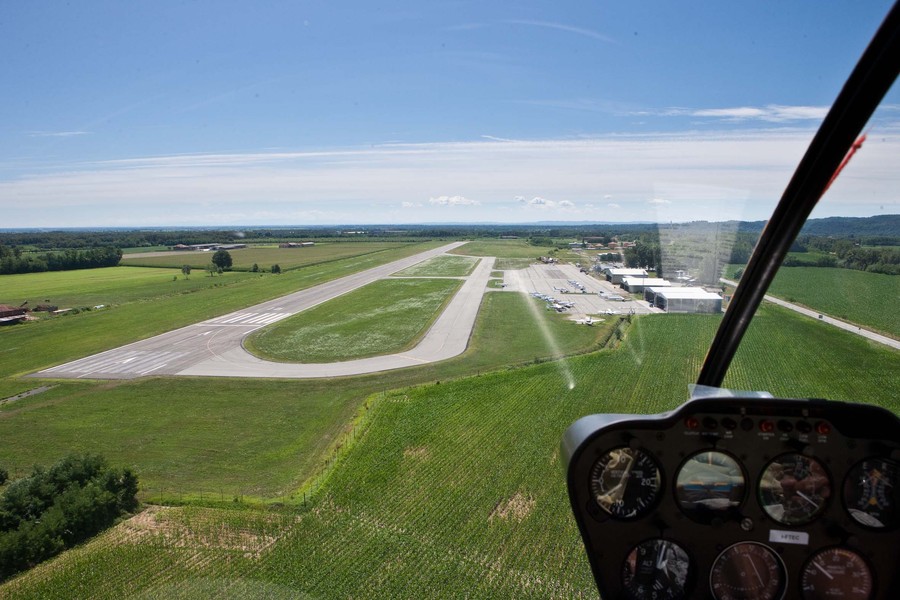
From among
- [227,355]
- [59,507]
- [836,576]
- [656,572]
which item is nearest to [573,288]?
[227,355]

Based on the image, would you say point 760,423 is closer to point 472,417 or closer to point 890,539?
point 890,539

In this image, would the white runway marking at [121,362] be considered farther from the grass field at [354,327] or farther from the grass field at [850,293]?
the grass field at [850,293]

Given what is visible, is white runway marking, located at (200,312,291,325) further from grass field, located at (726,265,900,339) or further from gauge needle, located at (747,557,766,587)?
gauge needle, located at (747,557,766,587)

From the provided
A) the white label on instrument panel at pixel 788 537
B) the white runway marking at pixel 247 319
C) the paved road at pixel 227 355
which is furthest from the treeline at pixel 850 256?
the white runway marking at pixel 247 319

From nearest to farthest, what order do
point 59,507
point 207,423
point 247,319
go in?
1. point 59,507
2. point 207,423
3. point 247,319

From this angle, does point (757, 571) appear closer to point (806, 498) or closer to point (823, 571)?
point (823, 571)

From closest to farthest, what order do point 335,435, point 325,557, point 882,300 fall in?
point 882,300
point 325,557
point 335,435

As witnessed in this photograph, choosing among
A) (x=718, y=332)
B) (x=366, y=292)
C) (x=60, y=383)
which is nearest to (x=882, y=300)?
(x=718, y=332)
